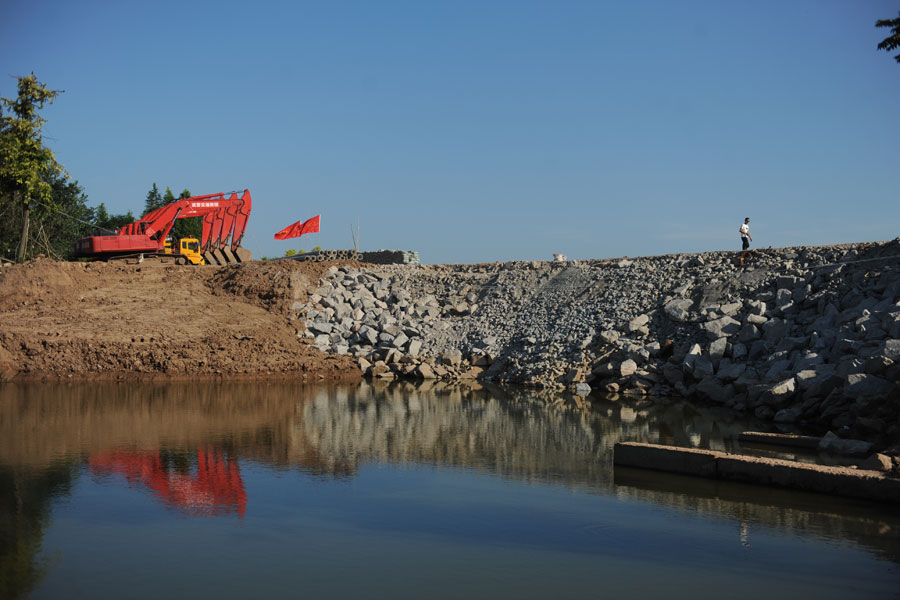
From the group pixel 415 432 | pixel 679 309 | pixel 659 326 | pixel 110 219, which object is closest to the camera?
pixel 415 432

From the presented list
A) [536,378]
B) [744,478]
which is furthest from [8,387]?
[744,478]

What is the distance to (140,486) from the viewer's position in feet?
35.0

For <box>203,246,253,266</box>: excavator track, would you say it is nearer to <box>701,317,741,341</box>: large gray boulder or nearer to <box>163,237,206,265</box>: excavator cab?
<box>163,237,206,265</box>: excavator cab

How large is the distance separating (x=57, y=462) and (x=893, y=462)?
40.2ft

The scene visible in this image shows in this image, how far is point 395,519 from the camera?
938 cm

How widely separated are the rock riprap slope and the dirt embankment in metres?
1.37

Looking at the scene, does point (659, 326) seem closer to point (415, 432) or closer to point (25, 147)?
point (415, 432)

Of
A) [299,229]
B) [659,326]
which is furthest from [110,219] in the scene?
[659,326]

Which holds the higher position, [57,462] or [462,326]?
[462,326]

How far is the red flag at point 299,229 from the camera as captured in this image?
37250 mm

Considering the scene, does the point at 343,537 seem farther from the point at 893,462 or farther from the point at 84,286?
the point at 84,286

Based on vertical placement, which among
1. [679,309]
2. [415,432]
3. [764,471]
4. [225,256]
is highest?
[225,256]

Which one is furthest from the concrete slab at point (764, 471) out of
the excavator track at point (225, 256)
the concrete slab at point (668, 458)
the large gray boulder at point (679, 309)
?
the excavator track at point (225, 256)

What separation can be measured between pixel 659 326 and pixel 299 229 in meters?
20.2
